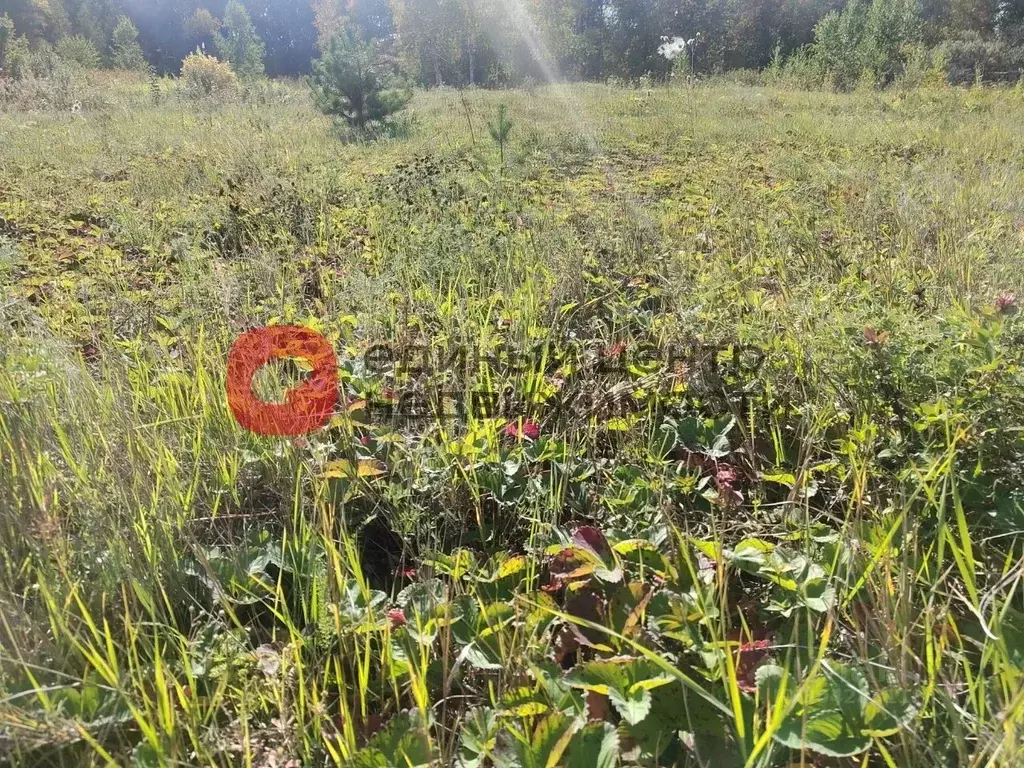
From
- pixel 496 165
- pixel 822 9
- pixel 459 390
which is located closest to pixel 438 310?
pixel 459 390

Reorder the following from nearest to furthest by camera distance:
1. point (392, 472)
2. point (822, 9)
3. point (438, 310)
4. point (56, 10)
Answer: point (392, 472), point (438, 310), point (822, 9), point (56, 10)

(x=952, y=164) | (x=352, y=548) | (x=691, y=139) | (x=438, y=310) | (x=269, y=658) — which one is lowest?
(x=269, y=658)

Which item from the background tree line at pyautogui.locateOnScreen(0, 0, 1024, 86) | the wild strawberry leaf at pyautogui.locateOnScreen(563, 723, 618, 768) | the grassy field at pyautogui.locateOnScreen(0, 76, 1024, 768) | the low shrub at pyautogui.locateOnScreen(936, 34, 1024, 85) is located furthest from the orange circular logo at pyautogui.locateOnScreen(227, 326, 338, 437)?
the low shrub at pyautogui.locateOnScreen(936, 34, 1024, 85)

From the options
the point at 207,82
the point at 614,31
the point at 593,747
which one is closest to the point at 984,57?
the point at 614,31

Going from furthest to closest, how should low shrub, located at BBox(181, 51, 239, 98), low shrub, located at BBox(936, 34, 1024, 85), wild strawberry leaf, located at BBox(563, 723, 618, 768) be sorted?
low shrub, located at BBox(936, 34, 1024, 85), low shrub, located at BBox(181, 51, 239, 98), wild strawberry leaf, located at BBox(563, 723, 618, 768)

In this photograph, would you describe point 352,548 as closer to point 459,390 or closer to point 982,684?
point 459,390

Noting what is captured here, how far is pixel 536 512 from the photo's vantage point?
123 cm

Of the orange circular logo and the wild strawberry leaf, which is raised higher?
the orange circular logo

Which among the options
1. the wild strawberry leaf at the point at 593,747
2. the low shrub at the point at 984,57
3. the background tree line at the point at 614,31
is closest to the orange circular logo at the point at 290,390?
the wild strawberry leaf at the point at 593,747

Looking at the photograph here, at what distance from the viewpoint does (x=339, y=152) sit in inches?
259

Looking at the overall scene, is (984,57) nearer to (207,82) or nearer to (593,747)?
(207,82)

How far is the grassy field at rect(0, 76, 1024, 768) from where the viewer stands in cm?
85

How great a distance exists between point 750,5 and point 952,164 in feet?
115

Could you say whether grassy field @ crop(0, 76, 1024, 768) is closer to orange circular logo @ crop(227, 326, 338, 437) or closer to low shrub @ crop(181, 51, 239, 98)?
orange circular logo @ crop(227, 326, 338, 437)
